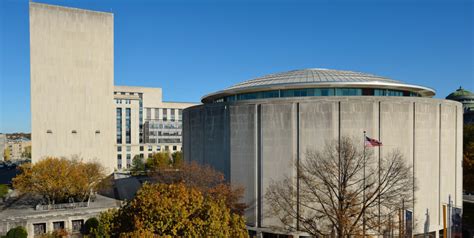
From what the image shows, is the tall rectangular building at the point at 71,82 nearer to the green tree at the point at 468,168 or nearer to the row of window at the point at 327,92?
the row of window at the point at 327,92

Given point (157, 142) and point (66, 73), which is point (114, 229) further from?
point (157, 142)

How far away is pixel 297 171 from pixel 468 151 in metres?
35.3

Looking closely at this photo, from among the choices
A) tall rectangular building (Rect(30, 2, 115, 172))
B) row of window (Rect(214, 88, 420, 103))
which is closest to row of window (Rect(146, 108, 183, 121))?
tall rectangular building (Rect(30, 2, 115, 172))

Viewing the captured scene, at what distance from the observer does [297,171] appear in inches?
939

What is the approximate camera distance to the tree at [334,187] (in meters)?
22.5

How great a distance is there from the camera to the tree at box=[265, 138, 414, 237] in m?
22.5

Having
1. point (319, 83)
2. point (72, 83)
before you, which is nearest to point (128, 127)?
point (72, 83)

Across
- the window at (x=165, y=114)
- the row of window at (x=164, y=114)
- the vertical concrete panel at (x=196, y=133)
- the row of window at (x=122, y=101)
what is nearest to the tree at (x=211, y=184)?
the vertical concrete panel at (x=196, y=133)

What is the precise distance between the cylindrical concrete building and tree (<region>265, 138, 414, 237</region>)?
94 centimetres

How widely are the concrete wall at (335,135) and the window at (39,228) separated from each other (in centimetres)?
Answer: 1862

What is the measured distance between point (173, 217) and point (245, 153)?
11.6 m

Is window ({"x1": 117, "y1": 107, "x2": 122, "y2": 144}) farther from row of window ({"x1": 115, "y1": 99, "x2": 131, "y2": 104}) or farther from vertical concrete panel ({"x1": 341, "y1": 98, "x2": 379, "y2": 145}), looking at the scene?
vertical concrete panel ({"x1": 341, "y1": 98, "x2": 379, "y2": 145})

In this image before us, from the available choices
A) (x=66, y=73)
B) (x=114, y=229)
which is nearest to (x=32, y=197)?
(x=66, y=73)

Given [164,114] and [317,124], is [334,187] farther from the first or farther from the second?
[164,114]
